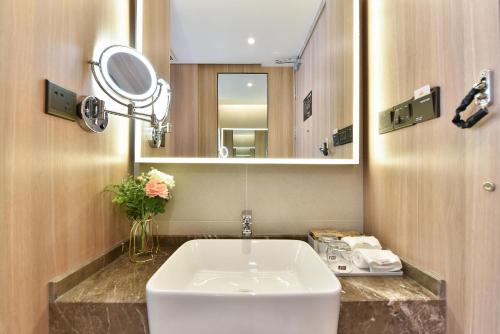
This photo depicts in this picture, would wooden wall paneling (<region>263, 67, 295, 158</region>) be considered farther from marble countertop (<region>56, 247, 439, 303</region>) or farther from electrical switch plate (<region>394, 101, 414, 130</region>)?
marble countertop (<region>56, 247, 439, 303</region>)

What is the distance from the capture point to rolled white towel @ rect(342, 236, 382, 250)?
3.07ft

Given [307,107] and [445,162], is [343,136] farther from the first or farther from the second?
[445,162]

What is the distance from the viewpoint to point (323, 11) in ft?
3.91

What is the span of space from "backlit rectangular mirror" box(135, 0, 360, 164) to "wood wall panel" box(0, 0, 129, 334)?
34 centimetres

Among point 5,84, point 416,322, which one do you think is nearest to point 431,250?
point 416,322

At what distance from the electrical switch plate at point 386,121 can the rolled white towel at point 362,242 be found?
431mm

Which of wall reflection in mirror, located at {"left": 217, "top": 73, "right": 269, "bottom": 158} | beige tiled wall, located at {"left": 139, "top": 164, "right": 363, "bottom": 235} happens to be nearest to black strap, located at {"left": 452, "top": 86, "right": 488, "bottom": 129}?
beige tiled wall, located at {"left": 139, "top": 164, "right": 363, "bottom": 235}

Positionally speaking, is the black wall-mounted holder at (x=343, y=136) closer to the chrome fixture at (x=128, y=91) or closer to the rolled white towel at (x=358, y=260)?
the rolled white towel at (x=358, y=260)

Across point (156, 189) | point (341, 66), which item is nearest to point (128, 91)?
point (156, 189)

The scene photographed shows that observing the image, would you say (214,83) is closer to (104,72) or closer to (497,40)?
(104,72)

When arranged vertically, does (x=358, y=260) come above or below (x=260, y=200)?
below

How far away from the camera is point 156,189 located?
0.94 m

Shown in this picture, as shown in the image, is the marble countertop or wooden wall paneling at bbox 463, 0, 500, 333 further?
the marble countertop

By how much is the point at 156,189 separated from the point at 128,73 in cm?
49
